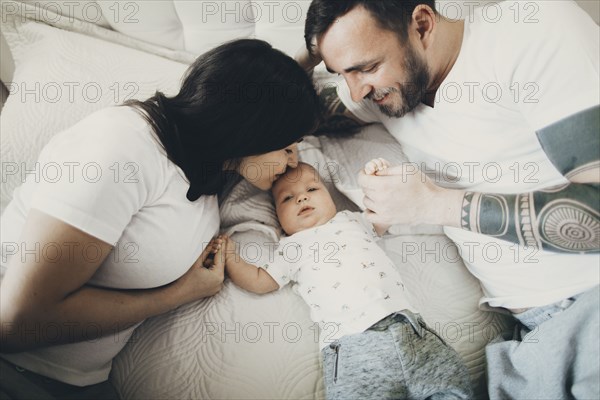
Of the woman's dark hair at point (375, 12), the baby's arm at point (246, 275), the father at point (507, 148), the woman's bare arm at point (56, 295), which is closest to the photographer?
the woman's bare arm at point (56, 295)

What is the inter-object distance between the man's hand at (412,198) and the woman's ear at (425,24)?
30cm

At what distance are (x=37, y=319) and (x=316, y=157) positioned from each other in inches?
30.8

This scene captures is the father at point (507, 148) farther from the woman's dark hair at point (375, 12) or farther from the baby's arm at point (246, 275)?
the baby's arm at point (246, 275)

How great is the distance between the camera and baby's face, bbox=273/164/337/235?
3.45 feet

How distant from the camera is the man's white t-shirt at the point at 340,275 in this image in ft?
2.93

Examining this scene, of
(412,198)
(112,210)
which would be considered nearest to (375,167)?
(412,198)

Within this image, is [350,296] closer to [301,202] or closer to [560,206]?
[301,202]

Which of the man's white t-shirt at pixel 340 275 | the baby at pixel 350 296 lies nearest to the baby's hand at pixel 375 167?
the baby at pixel 350 296

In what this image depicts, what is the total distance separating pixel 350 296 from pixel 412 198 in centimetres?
26

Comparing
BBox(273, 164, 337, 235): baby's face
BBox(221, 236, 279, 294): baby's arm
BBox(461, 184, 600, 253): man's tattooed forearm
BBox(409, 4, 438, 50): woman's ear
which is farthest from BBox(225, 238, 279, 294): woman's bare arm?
BBox(409, 4, 438, 50): woman's ear

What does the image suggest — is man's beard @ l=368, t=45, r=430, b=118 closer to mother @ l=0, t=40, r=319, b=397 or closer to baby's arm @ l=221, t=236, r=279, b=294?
mother @ l=0, t=40, r=319, b=397

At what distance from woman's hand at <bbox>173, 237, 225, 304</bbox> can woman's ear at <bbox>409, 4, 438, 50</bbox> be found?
2.20ft

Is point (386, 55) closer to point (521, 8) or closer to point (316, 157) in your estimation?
point (521, 8)

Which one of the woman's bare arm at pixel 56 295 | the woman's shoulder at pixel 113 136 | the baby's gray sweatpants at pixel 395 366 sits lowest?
the baby's gray sweatpants at pixel 395 366
